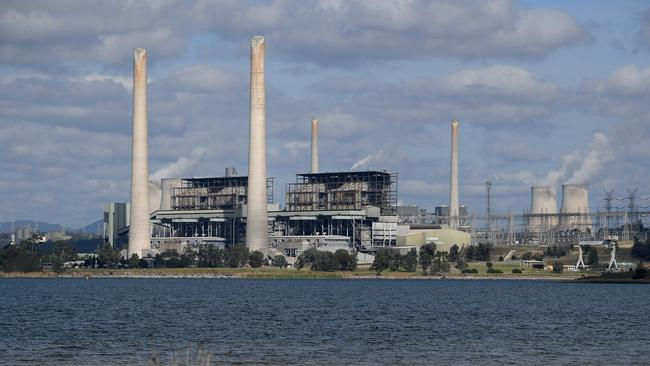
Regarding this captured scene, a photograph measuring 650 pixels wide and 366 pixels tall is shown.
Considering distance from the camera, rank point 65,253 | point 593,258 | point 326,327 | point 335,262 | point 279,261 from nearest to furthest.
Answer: point 326,327 → point 335,262 → point 593,258 → point 279,261 → point 65,253

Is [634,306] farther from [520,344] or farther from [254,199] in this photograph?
[254,199]

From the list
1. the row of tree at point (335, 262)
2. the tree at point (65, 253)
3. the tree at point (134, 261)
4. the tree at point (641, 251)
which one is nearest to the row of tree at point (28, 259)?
the tree at point (65, 253)

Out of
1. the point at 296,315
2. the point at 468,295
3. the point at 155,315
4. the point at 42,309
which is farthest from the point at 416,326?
the point at 468,295

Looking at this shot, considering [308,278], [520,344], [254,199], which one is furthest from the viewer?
[254,199]

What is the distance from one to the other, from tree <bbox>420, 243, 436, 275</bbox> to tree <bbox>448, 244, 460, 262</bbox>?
10.0 ft

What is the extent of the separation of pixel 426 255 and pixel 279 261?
2460cm

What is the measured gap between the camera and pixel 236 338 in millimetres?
60156

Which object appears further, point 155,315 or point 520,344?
point 155,315

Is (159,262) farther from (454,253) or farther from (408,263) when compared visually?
(454,253)

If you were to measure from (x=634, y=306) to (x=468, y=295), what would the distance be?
23.9m

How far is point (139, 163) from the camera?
18025 centimetres

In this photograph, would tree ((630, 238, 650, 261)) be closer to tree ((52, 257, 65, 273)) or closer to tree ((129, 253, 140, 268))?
tree ((129, 253, 140, 268))

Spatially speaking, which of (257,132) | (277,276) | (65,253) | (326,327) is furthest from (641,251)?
(326,327)

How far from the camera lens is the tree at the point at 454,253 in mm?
188637
